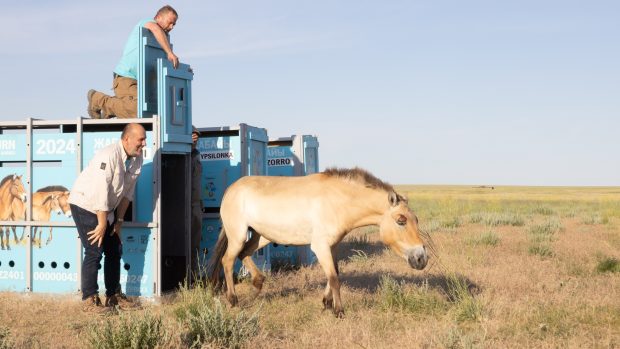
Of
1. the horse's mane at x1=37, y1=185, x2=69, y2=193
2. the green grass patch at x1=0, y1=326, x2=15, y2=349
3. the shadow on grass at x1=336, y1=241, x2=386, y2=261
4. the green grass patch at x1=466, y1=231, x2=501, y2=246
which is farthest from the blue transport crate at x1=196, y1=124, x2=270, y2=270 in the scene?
the green grass patch at x1=466, y1=231, x2=501, y2=246

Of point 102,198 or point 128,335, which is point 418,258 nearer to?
point 128,335

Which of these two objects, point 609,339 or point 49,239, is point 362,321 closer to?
Answer: point 609,339

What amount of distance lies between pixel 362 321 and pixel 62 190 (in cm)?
483

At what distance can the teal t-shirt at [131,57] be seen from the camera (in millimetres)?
10430

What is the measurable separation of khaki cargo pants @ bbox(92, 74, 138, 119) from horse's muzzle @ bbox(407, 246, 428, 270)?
4.58 metres

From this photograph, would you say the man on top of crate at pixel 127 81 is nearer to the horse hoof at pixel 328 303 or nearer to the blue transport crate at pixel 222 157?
the blue transport crate at pixel 222 157

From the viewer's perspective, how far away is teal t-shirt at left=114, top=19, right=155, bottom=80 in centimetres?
1043

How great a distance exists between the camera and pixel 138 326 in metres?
6.74

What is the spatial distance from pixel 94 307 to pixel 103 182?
155 centimetres

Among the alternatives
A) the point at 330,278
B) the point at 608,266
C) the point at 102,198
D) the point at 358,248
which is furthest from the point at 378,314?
the point at 358,248

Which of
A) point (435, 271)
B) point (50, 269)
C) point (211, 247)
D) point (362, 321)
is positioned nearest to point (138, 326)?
point (362, 321)

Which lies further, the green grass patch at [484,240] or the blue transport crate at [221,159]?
the green grass patch at [484,240]

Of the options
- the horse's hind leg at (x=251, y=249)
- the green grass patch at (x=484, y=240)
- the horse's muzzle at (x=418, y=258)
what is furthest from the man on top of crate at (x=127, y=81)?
the green grass patch at (x=484, y=240)

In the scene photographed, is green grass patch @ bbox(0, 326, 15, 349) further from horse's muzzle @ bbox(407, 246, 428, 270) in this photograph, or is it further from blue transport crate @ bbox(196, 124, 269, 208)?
blue transport crate @ bbox(196, 124, 269, 208)
